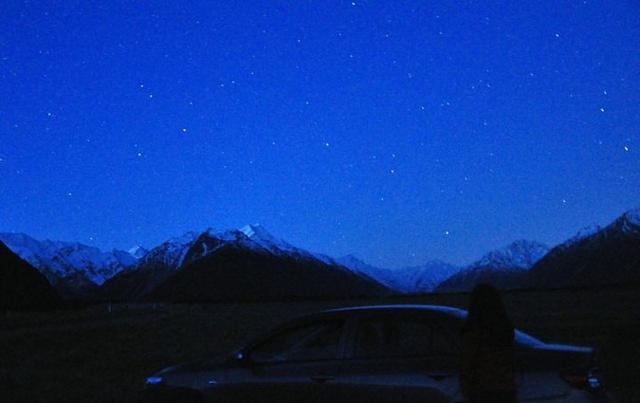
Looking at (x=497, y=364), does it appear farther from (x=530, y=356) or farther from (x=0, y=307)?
(x=0, y=307)

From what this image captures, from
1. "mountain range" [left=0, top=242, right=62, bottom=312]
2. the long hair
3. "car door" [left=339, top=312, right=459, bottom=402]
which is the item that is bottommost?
"car door" [left=339, top=312, right=459, bottom=402]

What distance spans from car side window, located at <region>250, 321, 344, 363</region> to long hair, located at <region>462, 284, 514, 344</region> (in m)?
1.81

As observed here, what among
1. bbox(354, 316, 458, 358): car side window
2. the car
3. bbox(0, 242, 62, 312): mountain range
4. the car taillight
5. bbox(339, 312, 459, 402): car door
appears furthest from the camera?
bbox(0, 242, 62, 312): mountain range

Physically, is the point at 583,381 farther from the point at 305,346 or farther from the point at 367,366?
the point at 305,346

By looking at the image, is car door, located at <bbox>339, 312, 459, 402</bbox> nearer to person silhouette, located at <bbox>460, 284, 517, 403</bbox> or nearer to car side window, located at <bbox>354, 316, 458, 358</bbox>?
car side window, located at <bbox>354, 316, 458, 358</bbox>

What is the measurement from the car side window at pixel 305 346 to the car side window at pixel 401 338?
30 cm

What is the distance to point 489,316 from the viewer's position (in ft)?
17.7

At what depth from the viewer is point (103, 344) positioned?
2519cm

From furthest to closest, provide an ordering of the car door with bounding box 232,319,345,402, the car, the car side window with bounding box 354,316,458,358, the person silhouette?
the car door with bounding box 232,319,345,402 → the car side window with bounding box 354,316,458,358 → the car → the person silhouette

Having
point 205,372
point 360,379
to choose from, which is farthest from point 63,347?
point 360,379

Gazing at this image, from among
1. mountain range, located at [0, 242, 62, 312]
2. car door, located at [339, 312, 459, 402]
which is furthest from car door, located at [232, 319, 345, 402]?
mountain range, located at [0, 242, 62, 312]

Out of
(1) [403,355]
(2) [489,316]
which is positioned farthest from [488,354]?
(1) [403,355]

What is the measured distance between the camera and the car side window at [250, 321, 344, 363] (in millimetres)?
6902

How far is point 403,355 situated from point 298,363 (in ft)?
3.75
